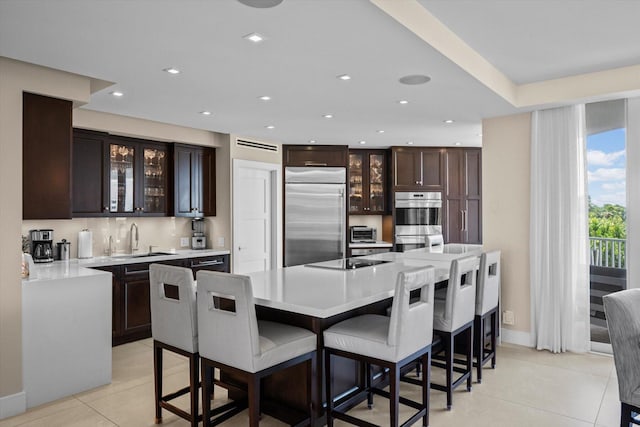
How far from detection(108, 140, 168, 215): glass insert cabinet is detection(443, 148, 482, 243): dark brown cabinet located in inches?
168

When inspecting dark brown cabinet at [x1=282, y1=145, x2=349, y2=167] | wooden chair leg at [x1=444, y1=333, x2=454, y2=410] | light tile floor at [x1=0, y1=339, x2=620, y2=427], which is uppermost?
dark brown cabinet at [x1=282, y1=145, x2=349, y2=167]

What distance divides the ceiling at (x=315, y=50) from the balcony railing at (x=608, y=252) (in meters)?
1.34

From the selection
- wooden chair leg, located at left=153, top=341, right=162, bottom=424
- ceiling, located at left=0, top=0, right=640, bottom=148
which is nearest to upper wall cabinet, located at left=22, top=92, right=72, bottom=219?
Answer: ceiling, located at left=0, top=0, right=640, bottom=148

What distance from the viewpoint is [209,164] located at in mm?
5812

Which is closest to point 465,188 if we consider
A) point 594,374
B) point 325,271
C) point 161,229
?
point 594,374

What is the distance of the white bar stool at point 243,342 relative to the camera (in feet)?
7.20

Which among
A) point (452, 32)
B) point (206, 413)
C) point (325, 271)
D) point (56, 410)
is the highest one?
point (452, 32)

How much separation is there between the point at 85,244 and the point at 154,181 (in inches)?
43.1

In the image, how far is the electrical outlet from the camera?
4504mm

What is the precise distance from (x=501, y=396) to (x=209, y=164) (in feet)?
14.3

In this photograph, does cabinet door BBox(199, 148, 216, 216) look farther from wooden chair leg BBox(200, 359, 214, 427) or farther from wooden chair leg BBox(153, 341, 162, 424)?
wooden chair leg BBox(200, 359, 214, 427)

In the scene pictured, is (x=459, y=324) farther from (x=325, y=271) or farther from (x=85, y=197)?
(x=85, y=197)

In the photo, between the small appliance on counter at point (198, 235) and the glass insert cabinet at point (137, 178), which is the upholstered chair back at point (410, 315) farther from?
the small appliance on counter at point (198, 235)

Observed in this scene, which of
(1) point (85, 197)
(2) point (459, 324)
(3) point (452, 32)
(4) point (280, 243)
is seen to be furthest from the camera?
(4) point (280, 243)
